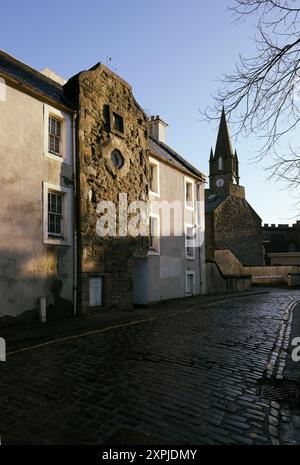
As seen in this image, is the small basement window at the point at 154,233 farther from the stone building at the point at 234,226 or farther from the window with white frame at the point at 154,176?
the stone building at the point at 234,226

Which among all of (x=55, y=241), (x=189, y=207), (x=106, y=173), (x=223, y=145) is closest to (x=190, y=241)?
(x=189, y=207)

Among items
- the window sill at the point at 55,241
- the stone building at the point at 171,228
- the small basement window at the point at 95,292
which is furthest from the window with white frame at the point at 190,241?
the window sill at the point at 55,241

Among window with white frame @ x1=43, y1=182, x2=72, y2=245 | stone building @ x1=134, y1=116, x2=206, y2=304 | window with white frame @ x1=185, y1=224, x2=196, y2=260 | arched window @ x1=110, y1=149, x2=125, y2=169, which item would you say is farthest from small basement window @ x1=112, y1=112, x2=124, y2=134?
window with white frame @ x1=185, y1=224, x2=196, y2=260

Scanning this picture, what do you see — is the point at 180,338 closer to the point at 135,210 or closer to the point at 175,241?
the point at 135,210

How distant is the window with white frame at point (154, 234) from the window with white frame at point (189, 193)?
4.13 m

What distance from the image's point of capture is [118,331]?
32.4 ft

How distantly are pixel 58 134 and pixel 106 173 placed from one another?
2.61 m

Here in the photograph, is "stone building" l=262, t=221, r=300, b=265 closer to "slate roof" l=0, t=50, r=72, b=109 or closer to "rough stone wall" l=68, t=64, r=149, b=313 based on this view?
"rough stone wall" l=68, t=64, r=149, b=313

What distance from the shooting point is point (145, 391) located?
→ 5051 millimetres

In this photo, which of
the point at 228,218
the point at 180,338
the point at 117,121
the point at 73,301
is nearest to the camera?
the point at 180,338

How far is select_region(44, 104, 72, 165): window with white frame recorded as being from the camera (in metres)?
12.6

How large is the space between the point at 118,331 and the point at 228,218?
114 feet
